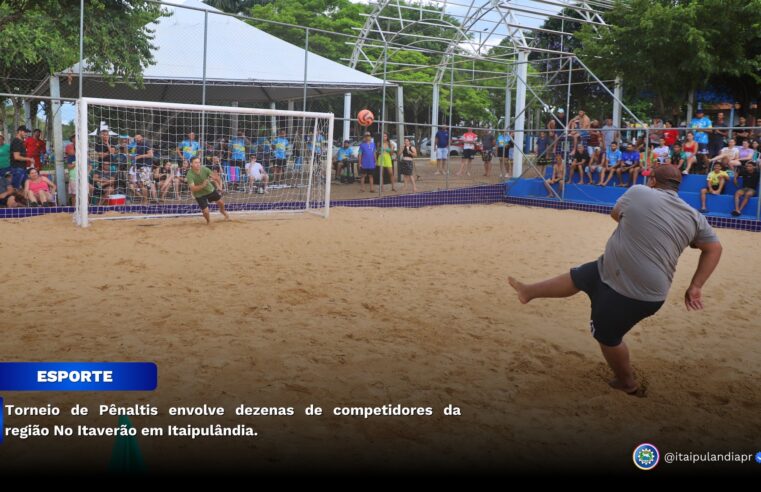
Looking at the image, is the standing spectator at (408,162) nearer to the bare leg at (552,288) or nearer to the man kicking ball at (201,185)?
the man kicking ball at (201,185)

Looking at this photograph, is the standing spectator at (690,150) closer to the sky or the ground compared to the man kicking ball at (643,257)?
closer to the sky

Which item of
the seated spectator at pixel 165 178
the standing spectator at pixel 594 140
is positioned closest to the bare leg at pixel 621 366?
the seated spectator at pixel 165 178

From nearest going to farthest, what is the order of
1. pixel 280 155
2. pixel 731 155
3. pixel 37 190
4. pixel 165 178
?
pixel 37 190, pixel 165 178, pixel 731 155, pixel 280 155

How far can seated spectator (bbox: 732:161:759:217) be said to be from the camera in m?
14.2

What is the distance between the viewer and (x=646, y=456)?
3.60 meters

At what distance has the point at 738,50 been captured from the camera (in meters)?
19.2

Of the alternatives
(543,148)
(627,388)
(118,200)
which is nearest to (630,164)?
(543,148)

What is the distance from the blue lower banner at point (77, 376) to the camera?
4.07m

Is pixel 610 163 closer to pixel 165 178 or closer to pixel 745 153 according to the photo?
pixel 745 153

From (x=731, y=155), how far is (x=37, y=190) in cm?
1384

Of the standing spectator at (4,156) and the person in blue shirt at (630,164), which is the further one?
the person in blue shirt at (630,164)

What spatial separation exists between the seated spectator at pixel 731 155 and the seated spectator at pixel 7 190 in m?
14.0

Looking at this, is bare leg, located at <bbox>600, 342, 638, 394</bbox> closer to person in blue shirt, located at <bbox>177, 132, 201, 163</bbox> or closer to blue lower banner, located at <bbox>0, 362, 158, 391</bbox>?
Answer: blue lower banner, located at <bbox>0, 362, 158, 391</bbox>

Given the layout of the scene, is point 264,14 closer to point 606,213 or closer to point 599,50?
point 599,50
